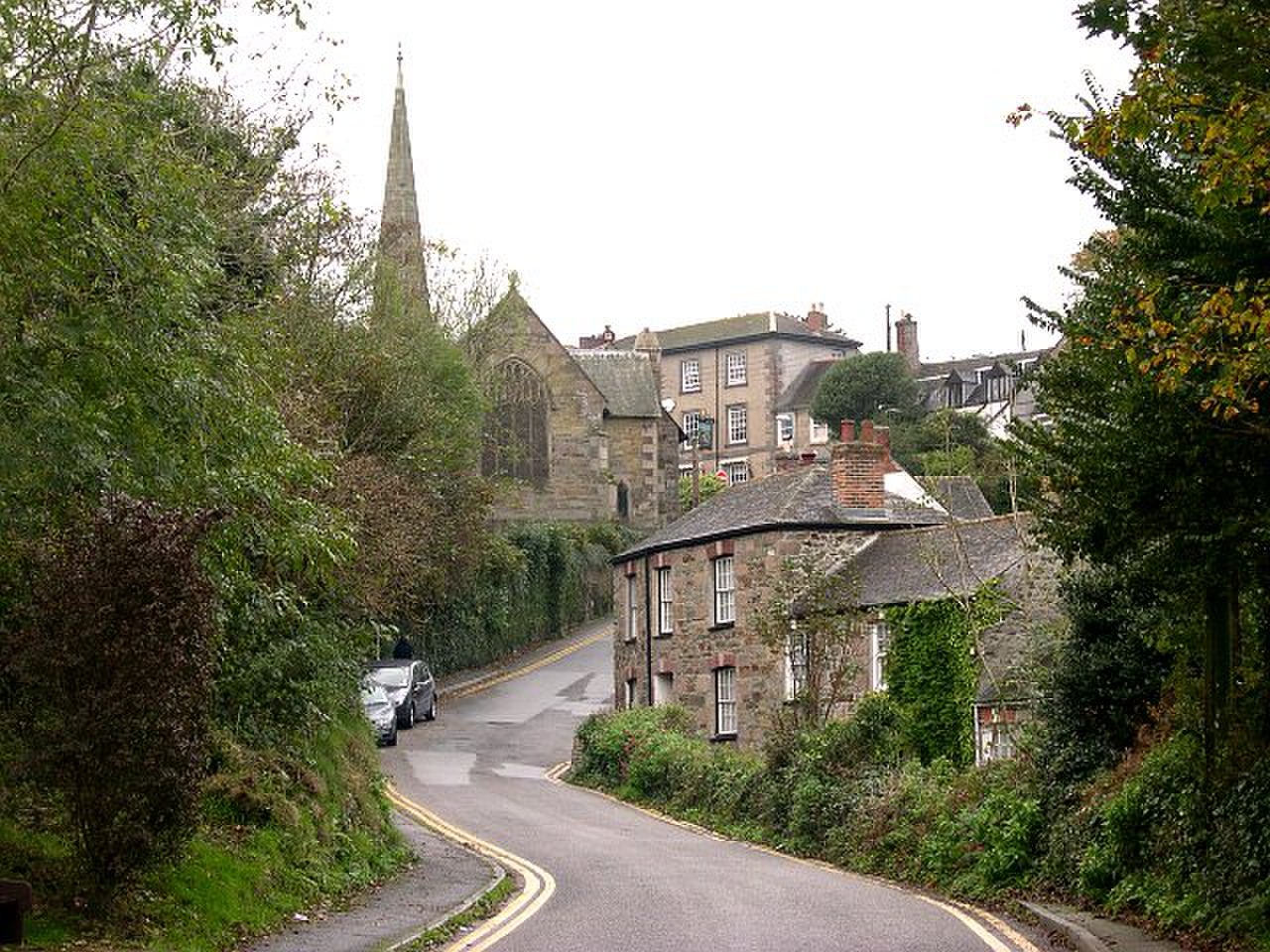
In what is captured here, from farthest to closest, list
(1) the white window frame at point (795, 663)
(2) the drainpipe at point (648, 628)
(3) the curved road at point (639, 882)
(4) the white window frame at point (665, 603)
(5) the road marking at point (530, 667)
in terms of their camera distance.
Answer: (5) the road marking at point (530, 667) → (2) the drainpipe at point (648, 628) → (4) the white window frame at point (665, 603) → (1) the white window frame at point (795, 663) → (3) the curved road at point (639, 882)

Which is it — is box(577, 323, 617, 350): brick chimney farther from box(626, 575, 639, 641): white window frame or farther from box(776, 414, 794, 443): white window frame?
box(626, 575, 639, 641): white window frame

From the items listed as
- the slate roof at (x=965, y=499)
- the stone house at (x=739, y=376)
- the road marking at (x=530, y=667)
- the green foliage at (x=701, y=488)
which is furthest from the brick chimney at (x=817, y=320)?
the slate roof at (x=965, y=499)

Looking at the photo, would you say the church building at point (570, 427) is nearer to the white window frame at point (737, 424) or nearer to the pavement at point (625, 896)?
the white window frame at point (737, 424)

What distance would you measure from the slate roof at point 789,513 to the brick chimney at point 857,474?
220mm

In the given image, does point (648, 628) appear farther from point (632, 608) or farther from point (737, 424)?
point (737, 424)

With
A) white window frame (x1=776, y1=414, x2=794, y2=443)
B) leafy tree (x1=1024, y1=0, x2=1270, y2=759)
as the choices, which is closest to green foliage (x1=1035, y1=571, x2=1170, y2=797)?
leafy tree (x1=1024, y1=0, x2=1270, y2=759)

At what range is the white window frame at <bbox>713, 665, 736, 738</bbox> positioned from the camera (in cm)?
4078

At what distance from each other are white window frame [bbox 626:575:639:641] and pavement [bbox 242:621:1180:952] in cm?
701

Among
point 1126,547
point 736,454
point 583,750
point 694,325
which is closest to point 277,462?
point 1126,547

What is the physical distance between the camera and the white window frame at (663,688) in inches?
1713

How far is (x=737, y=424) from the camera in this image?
364ft

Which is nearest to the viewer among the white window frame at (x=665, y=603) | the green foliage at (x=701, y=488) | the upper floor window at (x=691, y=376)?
the white window frame at (x=665, y=603)

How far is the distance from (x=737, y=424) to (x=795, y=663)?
74.9m

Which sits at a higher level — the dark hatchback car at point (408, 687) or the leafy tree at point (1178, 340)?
the leafy tree at point (1178, 340)
